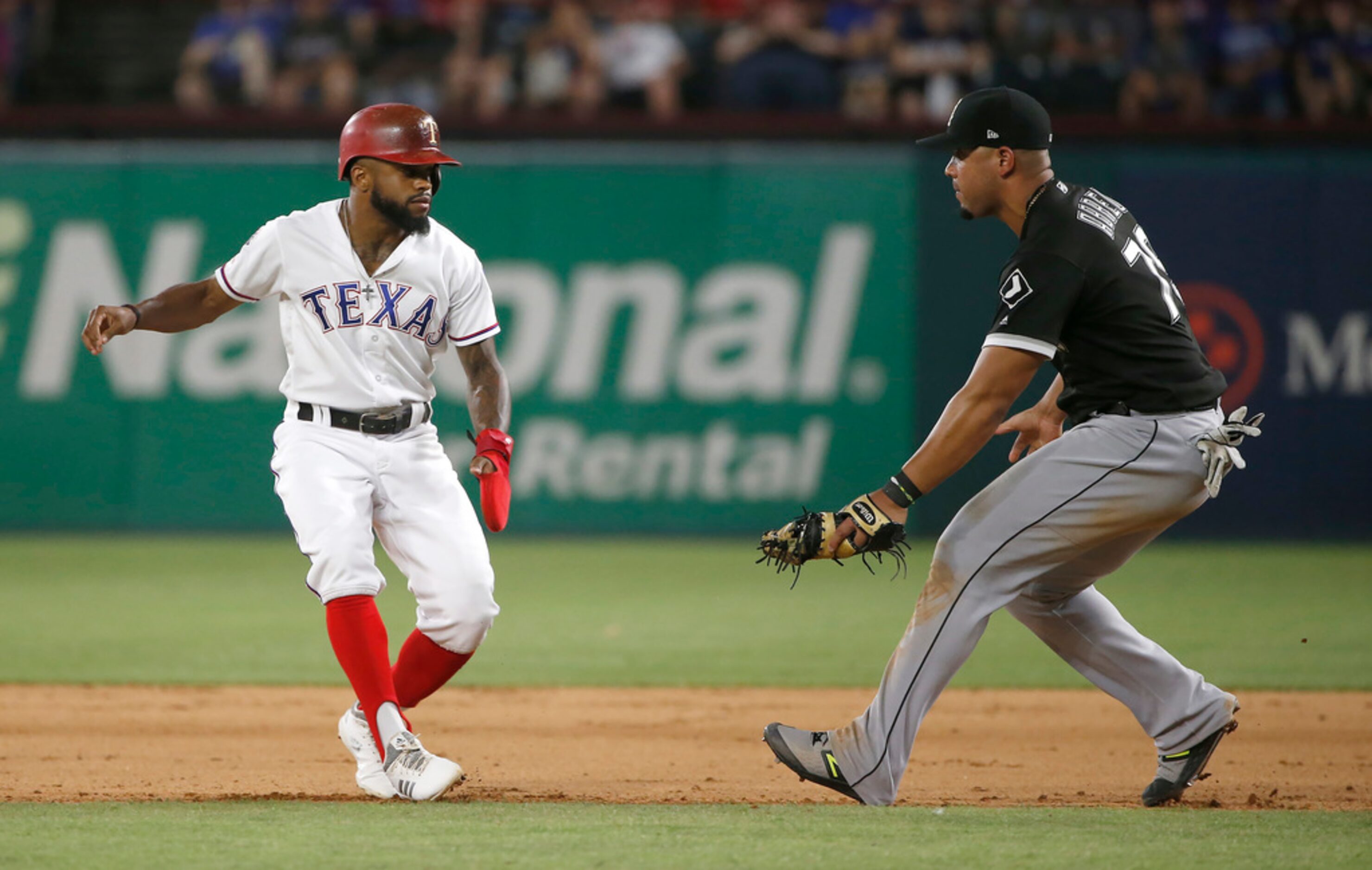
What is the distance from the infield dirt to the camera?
16.3 feet

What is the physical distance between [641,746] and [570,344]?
6.96 m

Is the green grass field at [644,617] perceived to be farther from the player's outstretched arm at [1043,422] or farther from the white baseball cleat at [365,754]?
the player's outstretched arm at [1043,422]

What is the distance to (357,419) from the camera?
16.2 feet

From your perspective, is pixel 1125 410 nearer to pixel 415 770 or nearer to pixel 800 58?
pixel 415 770

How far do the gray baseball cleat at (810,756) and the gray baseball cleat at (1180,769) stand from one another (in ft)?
2.84

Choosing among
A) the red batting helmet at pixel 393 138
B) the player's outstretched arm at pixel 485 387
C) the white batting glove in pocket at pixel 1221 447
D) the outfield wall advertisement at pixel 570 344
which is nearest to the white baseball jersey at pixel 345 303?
the player's outstretched arm at pixel 485 387

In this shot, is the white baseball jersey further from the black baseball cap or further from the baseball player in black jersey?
the black baseball cap

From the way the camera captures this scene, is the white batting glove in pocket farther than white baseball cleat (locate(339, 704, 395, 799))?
No

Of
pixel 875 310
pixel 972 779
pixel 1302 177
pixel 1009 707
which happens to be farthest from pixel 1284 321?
pixel 972 779

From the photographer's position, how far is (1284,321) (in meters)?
12.6

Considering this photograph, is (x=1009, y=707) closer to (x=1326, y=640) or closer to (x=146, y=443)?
(x=1326, y=640)

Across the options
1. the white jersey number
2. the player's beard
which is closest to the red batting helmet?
the player's beard

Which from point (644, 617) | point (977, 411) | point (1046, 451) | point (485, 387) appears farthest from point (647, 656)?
point (977, 411)

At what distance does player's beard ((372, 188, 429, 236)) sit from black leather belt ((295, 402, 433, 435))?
1.80ft
